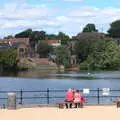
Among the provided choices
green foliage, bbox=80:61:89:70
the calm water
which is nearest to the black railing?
the calm water

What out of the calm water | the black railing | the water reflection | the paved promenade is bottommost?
the water reflection

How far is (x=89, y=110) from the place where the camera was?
35.3 metres

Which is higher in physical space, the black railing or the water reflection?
the black railing

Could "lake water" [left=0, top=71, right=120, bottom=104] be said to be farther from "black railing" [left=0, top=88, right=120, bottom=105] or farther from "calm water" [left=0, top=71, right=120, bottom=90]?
"black railing" [left=0, top=88, right=120, bottom=105]

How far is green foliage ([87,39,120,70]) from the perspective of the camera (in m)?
179

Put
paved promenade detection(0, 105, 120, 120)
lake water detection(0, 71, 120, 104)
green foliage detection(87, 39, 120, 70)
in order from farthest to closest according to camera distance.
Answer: green foliage detection(87, 39, 120, 70), lake water detection(0, 71, 120, 104), paved promenade detection(0, 105, 120, 120)

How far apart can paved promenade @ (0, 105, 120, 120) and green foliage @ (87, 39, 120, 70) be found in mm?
141595

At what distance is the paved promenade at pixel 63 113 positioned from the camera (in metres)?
31.0

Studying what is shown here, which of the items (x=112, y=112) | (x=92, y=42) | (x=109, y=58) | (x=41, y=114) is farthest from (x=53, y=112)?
(x=92, y=42)

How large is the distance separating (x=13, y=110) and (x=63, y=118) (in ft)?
19.8

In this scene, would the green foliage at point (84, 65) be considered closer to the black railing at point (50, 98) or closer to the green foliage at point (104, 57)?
the green foliage at point (104, 57)

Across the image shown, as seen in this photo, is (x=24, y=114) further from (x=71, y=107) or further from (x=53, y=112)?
(x=71, y=107)

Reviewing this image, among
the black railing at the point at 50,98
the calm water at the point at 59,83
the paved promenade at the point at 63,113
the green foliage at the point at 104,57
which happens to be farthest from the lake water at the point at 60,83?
the green foliage at the point at 104,57

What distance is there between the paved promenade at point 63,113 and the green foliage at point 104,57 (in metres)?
142
